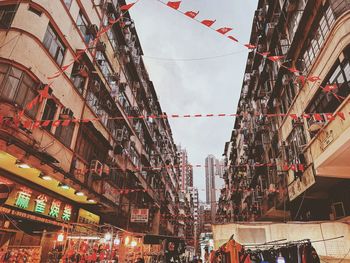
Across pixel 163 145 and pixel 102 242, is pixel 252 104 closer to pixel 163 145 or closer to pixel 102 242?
pixel 163 145

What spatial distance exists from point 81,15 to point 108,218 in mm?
14531

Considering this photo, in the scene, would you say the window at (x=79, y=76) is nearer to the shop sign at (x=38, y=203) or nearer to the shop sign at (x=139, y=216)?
the shop sign at (x=38, y=203)

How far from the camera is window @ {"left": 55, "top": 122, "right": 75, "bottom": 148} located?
12731mm

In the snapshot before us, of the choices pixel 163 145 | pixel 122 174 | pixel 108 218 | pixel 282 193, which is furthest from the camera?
pixel 163 145

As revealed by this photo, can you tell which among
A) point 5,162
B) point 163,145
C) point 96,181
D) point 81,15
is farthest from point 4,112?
point 163,145

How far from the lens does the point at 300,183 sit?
1364 cm

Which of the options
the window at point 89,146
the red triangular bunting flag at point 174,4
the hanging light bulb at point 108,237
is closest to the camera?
the red triangular bunting flag at point 174,4

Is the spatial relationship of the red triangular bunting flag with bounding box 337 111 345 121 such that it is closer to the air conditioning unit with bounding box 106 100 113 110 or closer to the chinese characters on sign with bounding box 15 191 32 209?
the chinese characters on sign with bounding box 15 191 32 209

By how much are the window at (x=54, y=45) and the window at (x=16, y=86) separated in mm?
2284

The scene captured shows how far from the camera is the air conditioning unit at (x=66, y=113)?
12.5m

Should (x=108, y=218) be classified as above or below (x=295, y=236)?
above

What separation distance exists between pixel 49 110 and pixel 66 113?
39.6 inches

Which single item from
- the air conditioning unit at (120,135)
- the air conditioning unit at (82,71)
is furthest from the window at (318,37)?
the air conditioning unit at (120,135)

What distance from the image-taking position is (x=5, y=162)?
913 centimetres
